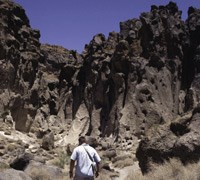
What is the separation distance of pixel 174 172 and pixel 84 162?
361 cm

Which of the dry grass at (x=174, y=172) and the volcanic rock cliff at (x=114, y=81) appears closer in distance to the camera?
the dry grass at (x=174, y=172)

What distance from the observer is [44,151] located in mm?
28031

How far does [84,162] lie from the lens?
848cm

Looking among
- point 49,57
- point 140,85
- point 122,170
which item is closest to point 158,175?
point 122,170

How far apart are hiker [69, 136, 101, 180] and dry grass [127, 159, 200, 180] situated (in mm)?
2546

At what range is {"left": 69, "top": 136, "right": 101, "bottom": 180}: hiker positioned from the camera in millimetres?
8359

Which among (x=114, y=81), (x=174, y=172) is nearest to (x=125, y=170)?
(x=174, y=172)

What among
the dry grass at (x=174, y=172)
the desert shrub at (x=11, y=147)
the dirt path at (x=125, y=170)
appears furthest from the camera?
the desert shrub at (x=11, y=147)

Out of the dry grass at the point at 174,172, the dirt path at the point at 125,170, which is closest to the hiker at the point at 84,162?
the dry grass at the point at 174,172

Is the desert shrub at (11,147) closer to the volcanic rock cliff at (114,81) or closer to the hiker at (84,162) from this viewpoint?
the volcanic rock cliff at (114,81)

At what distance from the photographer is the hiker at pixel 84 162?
8359 millimetres

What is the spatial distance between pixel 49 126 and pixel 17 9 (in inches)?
486

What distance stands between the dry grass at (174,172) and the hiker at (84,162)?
2546 millimetres

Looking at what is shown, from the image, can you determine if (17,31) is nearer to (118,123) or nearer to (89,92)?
(89,92)
